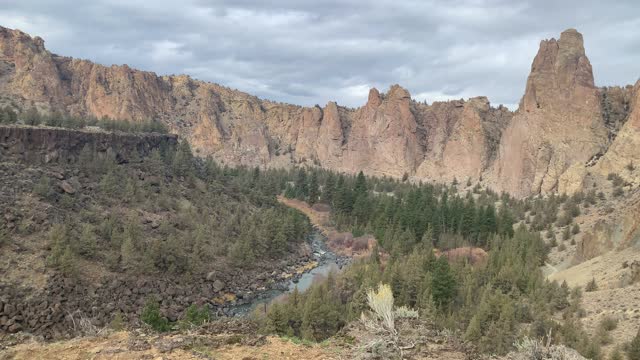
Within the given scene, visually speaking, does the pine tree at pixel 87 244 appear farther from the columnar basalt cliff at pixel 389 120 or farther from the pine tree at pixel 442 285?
the columnar basalt cliff at pixel 389 120

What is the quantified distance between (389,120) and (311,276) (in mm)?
95305

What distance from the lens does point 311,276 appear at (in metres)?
56.2

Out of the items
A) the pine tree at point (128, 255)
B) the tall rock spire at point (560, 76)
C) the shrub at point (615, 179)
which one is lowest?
the pine tree at point (128, 255)

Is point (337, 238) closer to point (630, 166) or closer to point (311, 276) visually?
point (311, 276)

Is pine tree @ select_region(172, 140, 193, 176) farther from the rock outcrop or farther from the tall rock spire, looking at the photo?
the tall rock spire

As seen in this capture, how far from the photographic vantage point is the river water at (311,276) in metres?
45.1

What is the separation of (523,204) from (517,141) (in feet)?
82.7

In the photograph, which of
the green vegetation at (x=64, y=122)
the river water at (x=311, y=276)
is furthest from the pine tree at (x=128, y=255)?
the green vegetation at (x=64, y=122)

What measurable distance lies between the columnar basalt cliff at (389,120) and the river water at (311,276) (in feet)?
132

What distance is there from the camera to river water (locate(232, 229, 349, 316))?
45053mm

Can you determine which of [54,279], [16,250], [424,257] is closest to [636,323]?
[424,257]

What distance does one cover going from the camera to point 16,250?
130 ft

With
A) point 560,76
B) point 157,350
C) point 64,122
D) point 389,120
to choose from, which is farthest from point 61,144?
point 389,120

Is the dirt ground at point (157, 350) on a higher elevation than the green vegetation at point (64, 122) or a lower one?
lower
